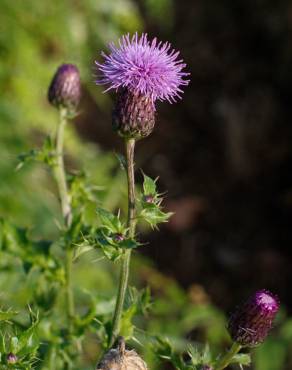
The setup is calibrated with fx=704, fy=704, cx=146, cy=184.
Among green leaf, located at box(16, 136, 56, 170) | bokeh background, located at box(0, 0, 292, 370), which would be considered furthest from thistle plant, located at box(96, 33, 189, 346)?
bokeh background, located at box(0, 0, 292, 370)

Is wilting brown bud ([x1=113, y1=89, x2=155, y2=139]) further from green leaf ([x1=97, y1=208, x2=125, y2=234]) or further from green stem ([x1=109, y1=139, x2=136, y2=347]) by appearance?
green leaf ([x1=97, y1=208, x2=125, y2=234])

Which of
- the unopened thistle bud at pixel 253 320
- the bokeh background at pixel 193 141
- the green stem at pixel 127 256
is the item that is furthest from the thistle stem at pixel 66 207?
the bokeh background at pixel 193 141

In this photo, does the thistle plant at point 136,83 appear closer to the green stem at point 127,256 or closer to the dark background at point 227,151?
the green stem at point 127,256

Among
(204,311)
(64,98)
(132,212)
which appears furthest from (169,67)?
(204,311)

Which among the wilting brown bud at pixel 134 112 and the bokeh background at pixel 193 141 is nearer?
the wilting brown bud at pixel 134 112

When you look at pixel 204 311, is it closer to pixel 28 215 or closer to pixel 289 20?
pixel 28 215
